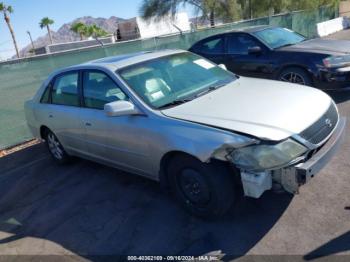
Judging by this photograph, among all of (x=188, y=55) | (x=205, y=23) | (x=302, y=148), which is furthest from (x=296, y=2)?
(x=302, y=148)

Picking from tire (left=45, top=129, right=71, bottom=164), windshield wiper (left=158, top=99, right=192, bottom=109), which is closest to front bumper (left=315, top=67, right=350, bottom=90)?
windshield wiper (left=158, top=99, right=192, bottom=109)

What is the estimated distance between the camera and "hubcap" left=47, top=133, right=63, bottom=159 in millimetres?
5823

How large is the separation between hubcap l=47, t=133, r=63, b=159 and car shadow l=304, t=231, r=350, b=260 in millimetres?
4157

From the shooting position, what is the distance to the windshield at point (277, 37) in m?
7.64

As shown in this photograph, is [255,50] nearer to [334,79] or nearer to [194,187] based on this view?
[334,79]

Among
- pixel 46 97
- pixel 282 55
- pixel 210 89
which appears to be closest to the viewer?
pixel 210 89

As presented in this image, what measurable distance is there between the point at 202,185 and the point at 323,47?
4.80m

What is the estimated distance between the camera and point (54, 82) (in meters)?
A: 5.60

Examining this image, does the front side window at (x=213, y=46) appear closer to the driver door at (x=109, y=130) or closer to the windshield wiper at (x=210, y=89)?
the windshield wiper at (x=210, y=89)

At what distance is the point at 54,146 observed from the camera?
5926mm

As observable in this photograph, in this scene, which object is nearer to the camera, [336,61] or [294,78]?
[336,61]

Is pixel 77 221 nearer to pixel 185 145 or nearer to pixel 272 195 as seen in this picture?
pixel 185 145

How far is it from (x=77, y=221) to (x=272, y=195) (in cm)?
221

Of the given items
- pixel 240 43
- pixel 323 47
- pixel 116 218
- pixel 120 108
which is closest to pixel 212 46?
pixel 240 43
